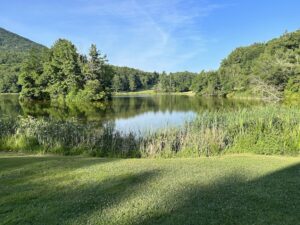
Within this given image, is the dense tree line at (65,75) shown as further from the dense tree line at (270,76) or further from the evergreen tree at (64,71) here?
the dense tree line at (270,76)

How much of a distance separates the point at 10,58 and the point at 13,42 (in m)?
62.3

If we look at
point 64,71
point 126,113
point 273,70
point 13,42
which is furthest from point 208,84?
point 13,42

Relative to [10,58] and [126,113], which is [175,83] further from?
[126,113]

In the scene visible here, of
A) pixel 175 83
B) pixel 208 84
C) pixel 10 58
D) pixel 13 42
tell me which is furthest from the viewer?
pixel 13 42

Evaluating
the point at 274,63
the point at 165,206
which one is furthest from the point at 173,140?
the point at 274,63

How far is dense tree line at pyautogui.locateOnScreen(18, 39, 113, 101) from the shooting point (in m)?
57.8

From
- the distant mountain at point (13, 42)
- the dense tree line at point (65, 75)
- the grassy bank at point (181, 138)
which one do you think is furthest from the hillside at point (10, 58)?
the grassy bank at point (181, 138)

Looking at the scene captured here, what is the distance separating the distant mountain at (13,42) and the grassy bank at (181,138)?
17205cm

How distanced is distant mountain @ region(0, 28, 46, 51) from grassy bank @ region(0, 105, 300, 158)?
564 feet

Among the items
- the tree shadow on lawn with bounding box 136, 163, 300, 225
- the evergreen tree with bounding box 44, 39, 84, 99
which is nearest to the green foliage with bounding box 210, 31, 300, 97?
the evergreen tree with bounding box 44, 39, 84, 99

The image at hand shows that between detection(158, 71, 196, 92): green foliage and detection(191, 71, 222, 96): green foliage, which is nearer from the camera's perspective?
detection(191, 71, 222, 96): green foliage

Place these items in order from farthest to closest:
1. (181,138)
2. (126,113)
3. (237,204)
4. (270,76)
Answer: (270,76) < (126,113) < (181,138) < (237,204)

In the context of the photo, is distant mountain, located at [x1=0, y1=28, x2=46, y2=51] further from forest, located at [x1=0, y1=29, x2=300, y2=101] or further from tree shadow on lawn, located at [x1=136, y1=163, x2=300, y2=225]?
tree shadow on lawn, located at [x1=136, y1=163, x2=300, y2=225]

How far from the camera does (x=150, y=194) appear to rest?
4934 millimetres
